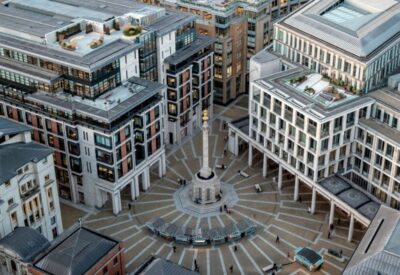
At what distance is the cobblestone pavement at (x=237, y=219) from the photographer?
14038 centimetres

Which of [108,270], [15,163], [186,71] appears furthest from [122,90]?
[108,270]

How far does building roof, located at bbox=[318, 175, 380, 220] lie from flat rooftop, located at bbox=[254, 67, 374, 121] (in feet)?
54.7

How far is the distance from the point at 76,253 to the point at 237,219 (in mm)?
45453

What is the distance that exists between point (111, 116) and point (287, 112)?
1590 inches

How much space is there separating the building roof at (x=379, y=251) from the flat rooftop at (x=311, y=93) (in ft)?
98.4

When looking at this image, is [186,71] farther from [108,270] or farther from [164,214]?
[108,270]

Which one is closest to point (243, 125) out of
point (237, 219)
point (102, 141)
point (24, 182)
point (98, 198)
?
point (237, 219)

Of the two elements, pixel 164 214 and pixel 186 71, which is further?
pixel 186 71

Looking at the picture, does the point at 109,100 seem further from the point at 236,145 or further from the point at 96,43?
the point at 236,145

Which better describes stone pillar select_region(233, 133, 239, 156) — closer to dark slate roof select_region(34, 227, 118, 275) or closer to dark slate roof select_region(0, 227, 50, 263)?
dark slate roof select_region(34, 227, 118, 275)

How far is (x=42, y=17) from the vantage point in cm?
16912

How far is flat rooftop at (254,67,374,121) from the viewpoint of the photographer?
14625cm

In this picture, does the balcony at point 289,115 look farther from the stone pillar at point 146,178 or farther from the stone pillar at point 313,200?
the stone pillar at point 146,178

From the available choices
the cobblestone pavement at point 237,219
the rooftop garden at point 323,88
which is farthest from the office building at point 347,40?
the cobblestone pavement at point 237,219
